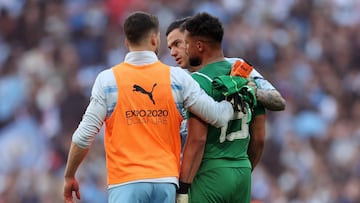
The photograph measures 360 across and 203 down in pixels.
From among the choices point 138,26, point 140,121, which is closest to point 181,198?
point 140,121

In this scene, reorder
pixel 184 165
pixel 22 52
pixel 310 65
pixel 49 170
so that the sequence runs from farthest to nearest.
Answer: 1. pixel 310 65
2. pixel 22 52
3. pixel 49 170
4. pixel 184 165

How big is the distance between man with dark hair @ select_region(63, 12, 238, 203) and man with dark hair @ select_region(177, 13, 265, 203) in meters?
0.09

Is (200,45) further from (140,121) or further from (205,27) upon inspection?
(140,121)

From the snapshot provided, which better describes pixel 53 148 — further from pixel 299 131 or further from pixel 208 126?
pixel 208 126

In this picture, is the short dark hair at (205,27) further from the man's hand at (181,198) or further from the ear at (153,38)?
the man's hand at (181,198)

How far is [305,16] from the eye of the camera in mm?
15562

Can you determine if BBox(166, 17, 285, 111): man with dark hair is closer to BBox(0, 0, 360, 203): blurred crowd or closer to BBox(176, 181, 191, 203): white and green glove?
BBox(176, 181, 191, 203): white and green glove

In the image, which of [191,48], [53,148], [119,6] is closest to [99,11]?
[119,6]

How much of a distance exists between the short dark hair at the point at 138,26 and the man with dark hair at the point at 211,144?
1.10 feet

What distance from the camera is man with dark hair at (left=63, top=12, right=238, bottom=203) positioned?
650 cm

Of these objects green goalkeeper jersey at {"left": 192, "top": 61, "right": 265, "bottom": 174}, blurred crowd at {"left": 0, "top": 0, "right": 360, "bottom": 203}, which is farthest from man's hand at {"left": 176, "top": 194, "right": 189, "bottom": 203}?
blurred crowd at {"left": 0, "top": 0, "right": 360, "bottom": 203}

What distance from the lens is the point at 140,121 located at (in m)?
6.51

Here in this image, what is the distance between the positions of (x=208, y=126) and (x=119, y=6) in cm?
828

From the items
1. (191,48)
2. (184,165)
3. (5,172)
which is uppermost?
(191,48)
